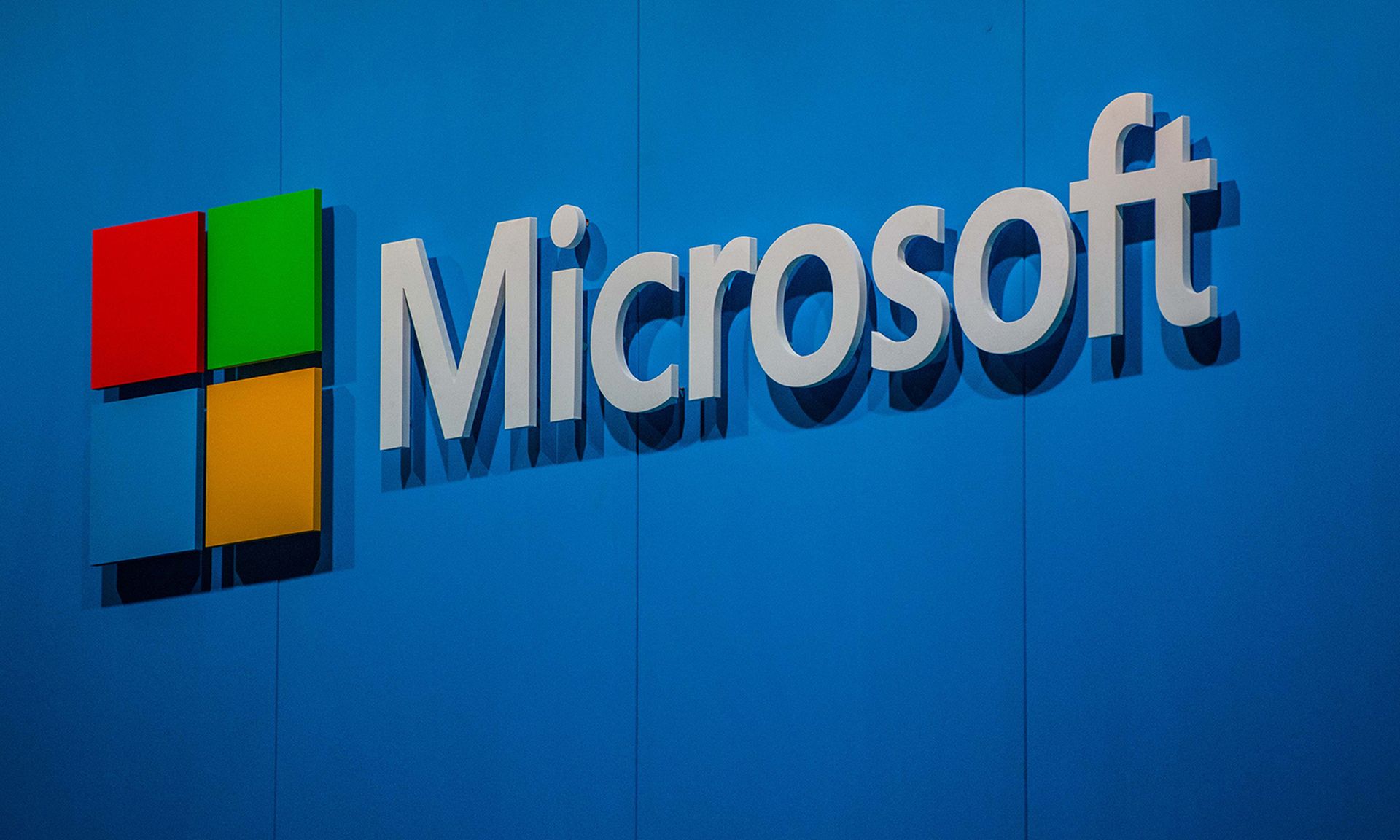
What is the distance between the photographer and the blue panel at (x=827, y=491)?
10.2ft

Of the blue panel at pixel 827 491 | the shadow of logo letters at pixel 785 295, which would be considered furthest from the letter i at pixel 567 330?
the blue panel at pixel 827 491

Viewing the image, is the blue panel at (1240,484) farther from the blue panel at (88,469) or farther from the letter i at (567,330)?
the blue panel at (88,469)

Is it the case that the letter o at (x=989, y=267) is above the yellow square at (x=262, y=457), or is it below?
above

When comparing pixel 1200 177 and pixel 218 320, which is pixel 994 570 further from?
pixel 218 320

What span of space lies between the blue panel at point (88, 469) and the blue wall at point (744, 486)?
0.01 meters

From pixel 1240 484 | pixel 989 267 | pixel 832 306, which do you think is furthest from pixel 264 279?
pixel 1240 484

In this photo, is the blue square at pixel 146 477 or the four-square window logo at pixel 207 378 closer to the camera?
the four-square window logo at pixel 207 378

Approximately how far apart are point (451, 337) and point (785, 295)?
829mm

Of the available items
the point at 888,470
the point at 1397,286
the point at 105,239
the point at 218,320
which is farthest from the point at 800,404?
the point at 105,239

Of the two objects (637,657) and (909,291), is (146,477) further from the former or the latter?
(909,291)

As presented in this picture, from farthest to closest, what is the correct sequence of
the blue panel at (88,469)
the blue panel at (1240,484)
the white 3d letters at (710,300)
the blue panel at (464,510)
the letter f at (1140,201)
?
the blue panel at (88,469) < the blue panel at (464,510) < the white 3d letters at (710,300) < the letter f at (1140,201) < the blue panel at (1240,484)

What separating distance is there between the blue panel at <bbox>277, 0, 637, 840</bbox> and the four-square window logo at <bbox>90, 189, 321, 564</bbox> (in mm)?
105

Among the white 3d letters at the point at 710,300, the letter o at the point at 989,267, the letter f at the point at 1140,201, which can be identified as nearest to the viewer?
the letter f at the point at 1140,201

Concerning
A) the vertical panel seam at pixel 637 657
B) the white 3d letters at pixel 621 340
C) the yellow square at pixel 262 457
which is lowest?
the vertical panel seam at pixel 637 657
